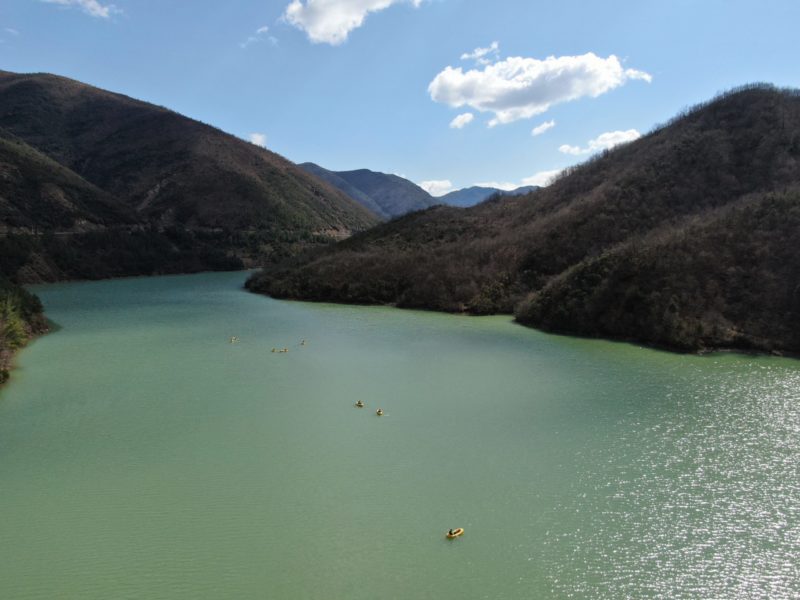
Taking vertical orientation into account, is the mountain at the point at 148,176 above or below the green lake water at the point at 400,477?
above

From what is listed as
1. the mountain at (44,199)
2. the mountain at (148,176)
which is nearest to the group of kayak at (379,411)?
the mountain at (44,199)

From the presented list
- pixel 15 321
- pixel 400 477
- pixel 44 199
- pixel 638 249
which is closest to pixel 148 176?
pixel 44 199

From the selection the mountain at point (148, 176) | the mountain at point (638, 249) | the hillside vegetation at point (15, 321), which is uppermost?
the mountain at point (148, 176)

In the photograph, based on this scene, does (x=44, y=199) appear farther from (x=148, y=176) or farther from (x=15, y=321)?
(x=15, y=321)

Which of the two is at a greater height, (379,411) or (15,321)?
(15,321)

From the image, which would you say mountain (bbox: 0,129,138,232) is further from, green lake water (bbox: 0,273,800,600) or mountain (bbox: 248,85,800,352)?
green lake water (bbox: 0,273,800,600)

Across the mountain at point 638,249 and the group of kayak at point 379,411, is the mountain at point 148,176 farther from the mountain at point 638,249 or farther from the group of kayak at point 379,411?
the group of kayak at point 379,411
